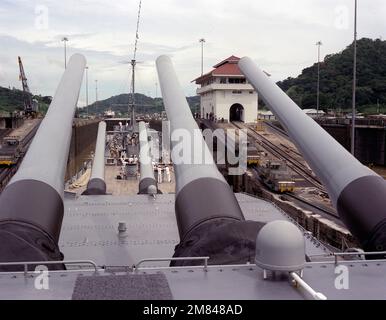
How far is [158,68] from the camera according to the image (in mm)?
10859

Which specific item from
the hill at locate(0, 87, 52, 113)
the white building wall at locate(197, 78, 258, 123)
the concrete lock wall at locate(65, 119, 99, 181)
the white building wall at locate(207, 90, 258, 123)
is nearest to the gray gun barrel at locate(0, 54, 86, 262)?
the concrete lock wall at locate(65, 119, 99, 181)

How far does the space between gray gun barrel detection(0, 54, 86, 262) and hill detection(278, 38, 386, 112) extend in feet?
220

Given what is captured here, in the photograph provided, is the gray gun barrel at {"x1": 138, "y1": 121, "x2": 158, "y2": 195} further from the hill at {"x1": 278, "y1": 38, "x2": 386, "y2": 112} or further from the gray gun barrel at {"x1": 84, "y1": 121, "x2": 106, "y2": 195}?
the hill at {"x1": 278, "y1": 38, "x2": 386, "y2": 112}

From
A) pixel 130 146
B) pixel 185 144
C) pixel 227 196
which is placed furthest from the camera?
pixel 130 146

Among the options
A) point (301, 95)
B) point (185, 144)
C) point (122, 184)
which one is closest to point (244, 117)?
point (301, 95)

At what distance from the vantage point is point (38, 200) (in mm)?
6129

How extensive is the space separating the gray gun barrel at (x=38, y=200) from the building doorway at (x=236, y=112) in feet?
189

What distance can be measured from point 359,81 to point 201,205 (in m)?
70.3

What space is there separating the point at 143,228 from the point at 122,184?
14.6m

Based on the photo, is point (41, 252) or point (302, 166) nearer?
point (41, 252)

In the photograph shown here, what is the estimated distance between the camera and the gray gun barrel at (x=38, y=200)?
5.29 meters

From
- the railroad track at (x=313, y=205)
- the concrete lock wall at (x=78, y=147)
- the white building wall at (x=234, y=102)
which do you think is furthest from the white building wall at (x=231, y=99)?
the railroad track at (x=313, y=205)

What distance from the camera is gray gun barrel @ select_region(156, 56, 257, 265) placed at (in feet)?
17.8

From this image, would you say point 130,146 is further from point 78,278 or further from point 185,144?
point 78,278
